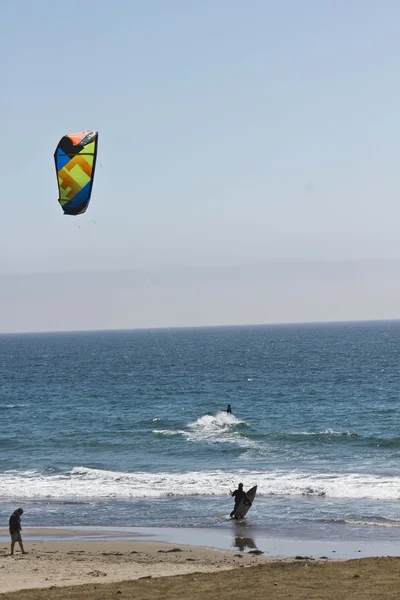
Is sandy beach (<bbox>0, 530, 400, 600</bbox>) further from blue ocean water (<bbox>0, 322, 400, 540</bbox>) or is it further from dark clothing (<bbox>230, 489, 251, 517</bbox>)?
blue ocean water (<bbox>0, 322, 400, 540</bbox>)

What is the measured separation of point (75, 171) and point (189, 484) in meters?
13.1

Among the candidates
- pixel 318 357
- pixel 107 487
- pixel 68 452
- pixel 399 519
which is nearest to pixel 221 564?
pixel 399 519

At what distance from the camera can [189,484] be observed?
2953 centimetres

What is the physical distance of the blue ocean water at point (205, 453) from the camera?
24.9 metres

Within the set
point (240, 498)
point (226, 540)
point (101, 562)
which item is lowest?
point (226, 540)

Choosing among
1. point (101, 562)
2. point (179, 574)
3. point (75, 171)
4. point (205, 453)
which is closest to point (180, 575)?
point (179, 574)

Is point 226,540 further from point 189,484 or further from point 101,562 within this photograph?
point 189,484

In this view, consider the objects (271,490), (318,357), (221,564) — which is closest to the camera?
(221,564)

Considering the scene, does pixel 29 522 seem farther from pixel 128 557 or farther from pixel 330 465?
pixel 330 465

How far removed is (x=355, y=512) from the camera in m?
24.4

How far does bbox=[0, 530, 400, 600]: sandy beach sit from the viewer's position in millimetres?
14750

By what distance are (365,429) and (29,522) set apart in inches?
920

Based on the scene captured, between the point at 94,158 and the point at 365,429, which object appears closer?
the point at 94,158

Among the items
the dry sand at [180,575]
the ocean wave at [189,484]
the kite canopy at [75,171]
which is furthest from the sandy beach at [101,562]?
the kite canopy at [75,171]
